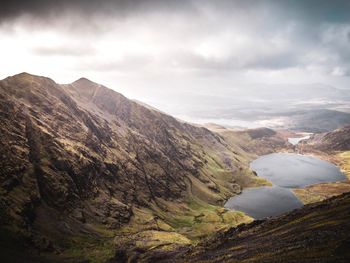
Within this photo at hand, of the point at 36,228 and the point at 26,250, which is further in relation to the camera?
the point at 36,228

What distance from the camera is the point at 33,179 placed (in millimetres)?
183125

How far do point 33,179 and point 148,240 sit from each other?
78.0m

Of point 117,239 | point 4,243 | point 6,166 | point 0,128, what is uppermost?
point 0,128

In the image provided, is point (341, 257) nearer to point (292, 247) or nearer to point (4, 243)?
point (292, 247)

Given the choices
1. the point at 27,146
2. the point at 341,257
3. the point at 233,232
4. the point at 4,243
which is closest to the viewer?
the point at 341,257

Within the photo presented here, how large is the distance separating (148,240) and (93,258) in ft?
89.1

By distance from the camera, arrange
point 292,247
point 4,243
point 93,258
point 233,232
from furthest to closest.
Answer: point 93,258, point 4,243, point 233,232, point 292,247

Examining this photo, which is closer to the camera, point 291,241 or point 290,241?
point 291,241

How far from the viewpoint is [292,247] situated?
64.2 metres

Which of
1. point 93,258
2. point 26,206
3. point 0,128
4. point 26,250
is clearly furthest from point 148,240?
point 0,128

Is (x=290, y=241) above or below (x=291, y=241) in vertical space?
below

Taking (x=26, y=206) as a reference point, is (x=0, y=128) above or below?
above

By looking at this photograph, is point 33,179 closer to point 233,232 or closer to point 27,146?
point 27,146

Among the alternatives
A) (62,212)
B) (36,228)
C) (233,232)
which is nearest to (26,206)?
(36,228)
